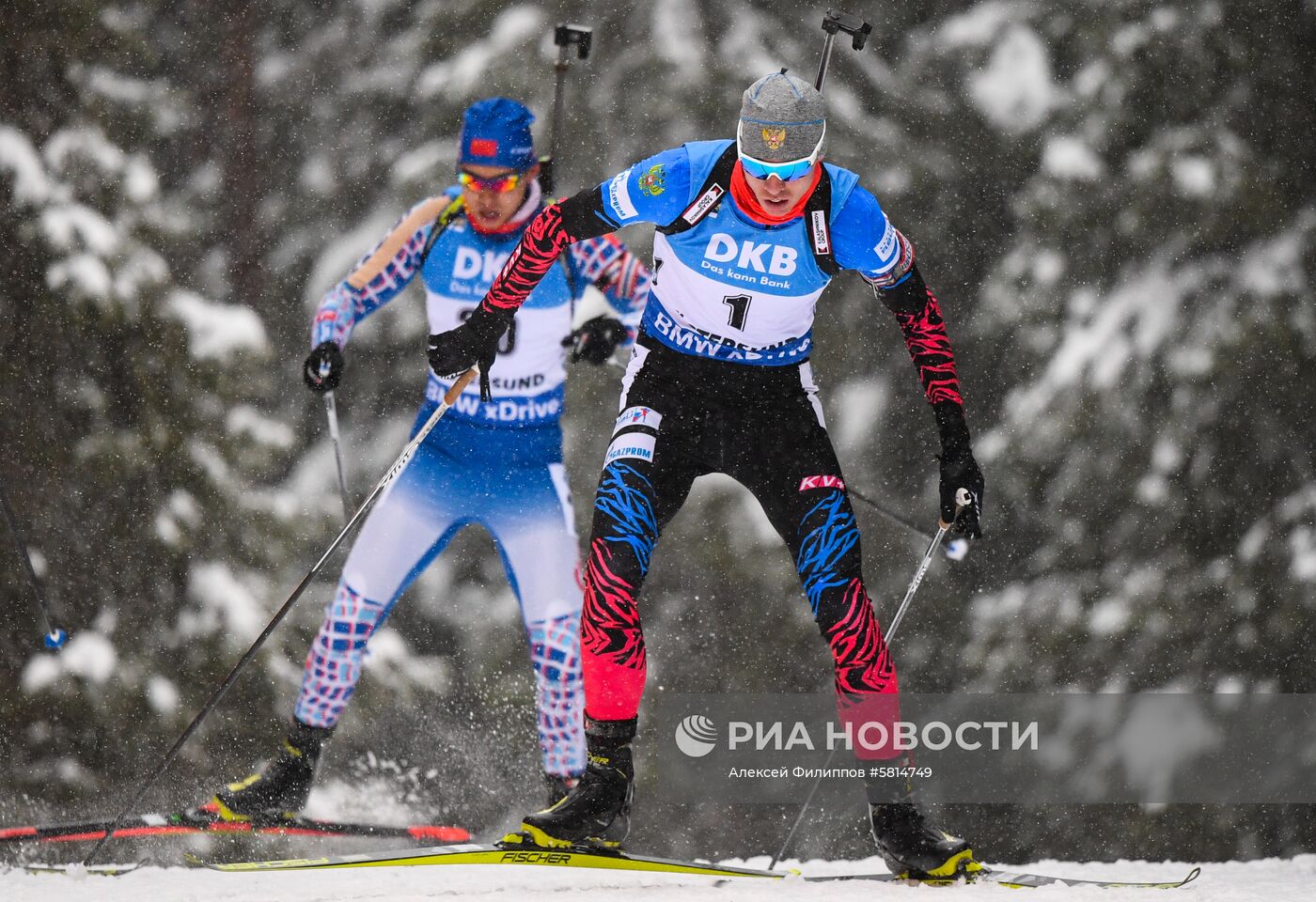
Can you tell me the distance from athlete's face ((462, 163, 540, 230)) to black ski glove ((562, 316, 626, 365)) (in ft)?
1.58

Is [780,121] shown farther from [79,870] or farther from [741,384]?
[79,870]

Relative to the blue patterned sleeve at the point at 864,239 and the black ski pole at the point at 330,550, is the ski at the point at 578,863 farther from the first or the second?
the blue patterned sleeve at the point at 864,239

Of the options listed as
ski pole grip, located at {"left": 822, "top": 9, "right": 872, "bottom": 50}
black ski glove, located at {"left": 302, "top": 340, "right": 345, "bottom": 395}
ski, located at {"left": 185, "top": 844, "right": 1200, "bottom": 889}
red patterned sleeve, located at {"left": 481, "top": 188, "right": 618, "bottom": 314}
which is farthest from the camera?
black ski glove, located at {"left": 302, "top": 340, "right": 345, "bottom": 395}

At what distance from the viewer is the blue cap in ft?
13.8

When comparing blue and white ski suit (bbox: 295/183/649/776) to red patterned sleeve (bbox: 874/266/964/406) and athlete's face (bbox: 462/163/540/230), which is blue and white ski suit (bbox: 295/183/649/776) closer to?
athlete's face (bbox: 462/163/540/230)

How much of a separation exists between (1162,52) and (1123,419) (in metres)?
2.41

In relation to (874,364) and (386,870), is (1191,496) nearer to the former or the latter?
(874,364)

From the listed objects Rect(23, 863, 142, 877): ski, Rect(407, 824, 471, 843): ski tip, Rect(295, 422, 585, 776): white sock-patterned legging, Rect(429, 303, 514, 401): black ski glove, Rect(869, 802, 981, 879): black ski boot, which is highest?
Rect(429, 303, 514, 401): black ski glove

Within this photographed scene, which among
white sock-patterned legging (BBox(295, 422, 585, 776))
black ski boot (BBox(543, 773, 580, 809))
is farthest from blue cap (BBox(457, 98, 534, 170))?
black ski boot (BBox(543, 773, 580, 809))

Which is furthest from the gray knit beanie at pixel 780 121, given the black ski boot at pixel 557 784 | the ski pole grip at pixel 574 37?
the black ski boot at pixel 557 784

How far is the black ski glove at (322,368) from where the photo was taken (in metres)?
4.29

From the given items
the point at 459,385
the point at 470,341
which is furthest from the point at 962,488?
the point at 459,385

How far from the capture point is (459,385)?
165 inches

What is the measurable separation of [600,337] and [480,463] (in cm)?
62
